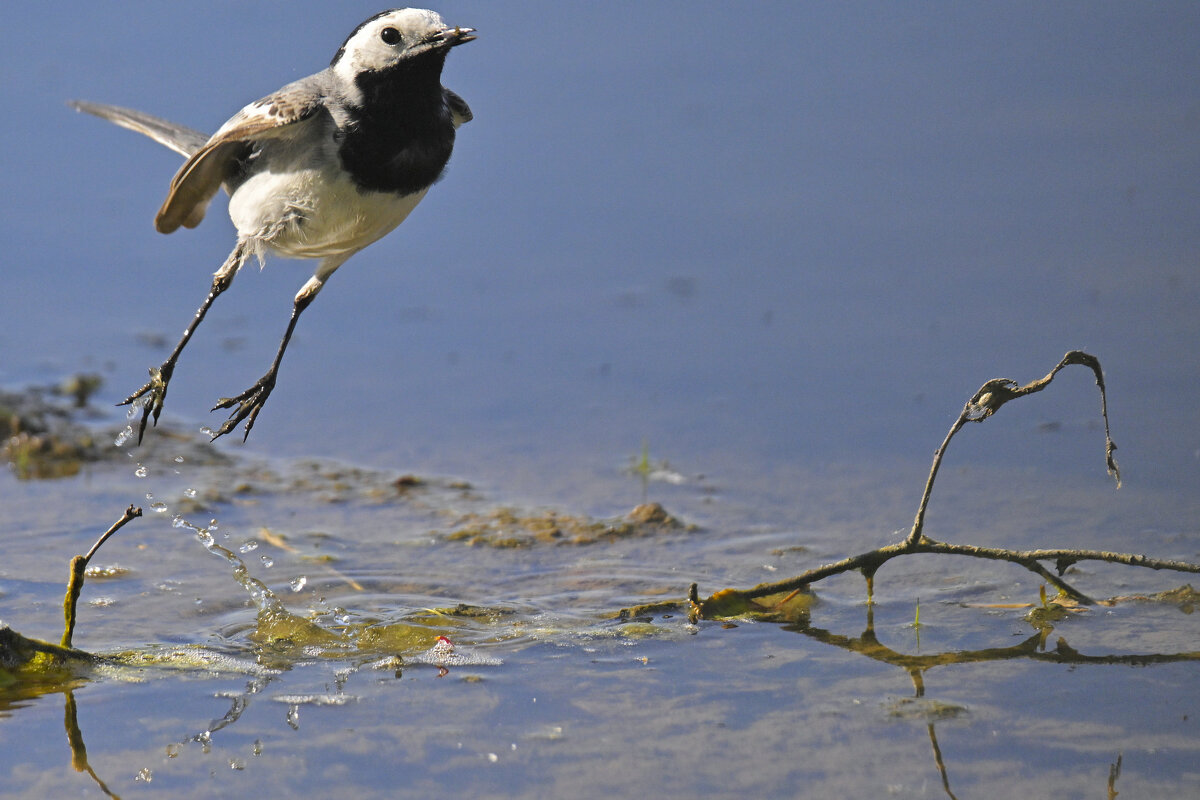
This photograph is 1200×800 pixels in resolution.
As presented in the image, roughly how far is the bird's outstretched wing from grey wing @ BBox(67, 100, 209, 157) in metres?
0.28

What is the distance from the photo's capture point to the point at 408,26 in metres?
4.22

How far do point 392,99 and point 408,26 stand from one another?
Result: 0.69 ft

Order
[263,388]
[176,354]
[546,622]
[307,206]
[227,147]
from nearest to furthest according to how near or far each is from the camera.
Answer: [307,206] → [227,147] → [176,354] → [546,622] → [263,388]

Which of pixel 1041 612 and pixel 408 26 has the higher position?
pixel 408 26

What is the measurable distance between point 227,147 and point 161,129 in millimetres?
773

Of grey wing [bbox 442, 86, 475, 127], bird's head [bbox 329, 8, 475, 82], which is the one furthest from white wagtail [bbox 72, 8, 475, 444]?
grey wing [bbox 442, 86, 475, 127]

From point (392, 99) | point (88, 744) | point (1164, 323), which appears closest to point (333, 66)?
point (392, 99)

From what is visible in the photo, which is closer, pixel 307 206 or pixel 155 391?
pixel 307 206

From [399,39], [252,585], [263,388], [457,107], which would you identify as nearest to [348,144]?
[399,39]

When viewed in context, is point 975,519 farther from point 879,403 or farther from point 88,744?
point 88,744

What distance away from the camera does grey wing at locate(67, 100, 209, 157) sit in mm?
5090

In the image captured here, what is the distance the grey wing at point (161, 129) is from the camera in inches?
200

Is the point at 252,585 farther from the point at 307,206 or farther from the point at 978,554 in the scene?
the point at 978,554

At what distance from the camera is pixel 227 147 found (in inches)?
178
